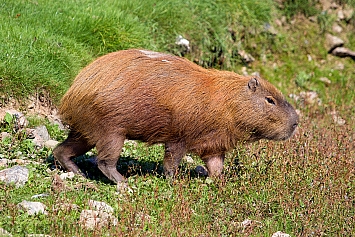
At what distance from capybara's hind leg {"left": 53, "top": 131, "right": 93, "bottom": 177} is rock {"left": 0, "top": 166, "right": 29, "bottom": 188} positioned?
627 millimetres

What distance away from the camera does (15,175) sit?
19.1 feet

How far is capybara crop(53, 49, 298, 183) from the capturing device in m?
6.24

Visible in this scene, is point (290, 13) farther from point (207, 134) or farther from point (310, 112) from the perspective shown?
point (207, 134)

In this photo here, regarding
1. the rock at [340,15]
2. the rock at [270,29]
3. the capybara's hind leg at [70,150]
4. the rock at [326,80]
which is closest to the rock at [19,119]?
the capybara's hind leg at [70,150]

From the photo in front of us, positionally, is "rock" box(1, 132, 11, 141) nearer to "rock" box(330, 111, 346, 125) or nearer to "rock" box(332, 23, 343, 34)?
"rock" box(330, 111, 346, 125)

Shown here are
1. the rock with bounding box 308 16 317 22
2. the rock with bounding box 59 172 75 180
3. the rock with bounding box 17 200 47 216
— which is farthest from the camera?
the rock with bounding box 308 16 317 22

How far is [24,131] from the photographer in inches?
274

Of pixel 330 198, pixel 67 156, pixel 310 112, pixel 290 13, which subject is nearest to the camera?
pixel 330 198

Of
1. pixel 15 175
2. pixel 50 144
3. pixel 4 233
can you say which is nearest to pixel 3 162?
pixel 15 175

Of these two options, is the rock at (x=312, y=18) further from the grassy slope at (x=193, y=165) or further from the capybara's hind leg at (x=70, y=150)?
the capybara's hind leg at (x=70, y=150)

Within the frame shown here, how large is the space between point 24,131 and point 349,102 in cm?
571

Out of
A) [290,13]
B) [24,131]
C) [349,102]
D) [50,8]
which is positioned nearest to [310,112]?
[349,102]

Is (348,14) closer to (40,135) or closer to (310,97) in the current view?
(310,97)

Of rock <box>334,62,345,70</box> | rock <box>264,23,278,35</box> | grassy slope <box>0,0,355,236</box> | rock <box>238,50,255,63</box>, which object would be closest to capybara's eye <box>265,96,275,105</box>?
grassy slope <box>0,0,355,236</box>
